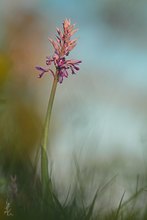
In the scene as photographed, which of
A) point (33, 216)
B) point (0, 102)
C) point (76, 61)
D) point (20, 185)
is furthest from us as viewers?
point (0, 102)

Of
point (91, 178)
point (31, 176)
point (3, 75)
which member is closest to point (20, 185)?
point (31, 176)

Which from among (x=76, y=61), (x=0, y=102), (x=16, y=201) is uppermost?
(x=76, y=61)

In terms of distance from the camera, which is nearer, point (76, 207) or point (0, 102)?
point (76, 207)

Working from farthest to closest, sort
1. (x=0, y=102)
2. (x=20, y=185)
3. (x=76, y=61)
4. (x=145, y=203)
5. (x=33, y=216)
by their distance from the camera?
(x=0, y=102)
(x=76, y=61)
(x=20, y=185)
(x=145, y=203)
(x=33, y=216)

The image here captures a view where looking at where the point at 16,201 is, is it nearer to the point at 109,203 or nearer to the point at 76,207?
the point at 76,207

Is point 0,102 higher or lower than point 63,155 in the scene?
higher

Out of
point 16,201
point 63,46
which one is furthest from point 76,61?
point 16,201

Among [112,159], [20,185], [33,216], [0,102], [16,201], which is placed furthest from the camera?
[112,159]

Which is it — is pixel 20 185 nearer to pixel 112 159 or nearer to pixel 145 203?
pixel 145 203

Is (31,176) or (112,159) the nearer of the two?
(31,176)
